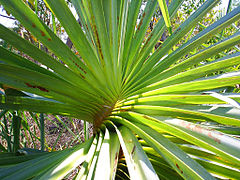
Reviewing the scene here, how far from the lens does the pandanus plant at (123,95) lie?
0.42 meters

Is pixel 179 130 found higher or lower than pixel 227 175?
higher

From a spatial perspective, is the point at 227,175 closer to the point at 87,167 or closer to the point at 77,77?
the point at 87,167

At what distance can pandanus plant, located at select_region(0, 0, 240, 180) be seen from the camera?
16.6 inches

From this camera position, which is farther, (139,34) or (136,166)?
(139,34)

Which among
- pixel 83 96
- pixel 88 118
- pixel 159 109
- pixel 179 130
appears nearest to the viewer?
pixel 179 130

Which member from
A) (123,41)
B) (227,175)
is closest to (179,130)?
(227,175)

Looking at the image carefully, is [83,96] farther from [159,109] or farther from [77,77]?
[159,109]

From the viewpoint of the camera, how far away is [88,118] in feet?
2.44

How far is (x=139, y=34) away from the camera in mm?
791

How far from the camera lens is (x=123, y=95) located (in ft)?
2.37

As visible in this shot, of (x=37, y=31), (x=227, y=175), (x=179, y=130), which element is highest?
(x=37, y=31)

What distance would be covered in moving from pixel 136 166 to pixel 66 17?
0.37 m

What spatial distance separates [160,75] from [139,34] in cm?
20

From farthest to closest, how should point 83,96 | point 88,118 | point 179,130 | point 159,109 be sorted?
point 88,118
point 83,96
point 159,109
point 179,130
